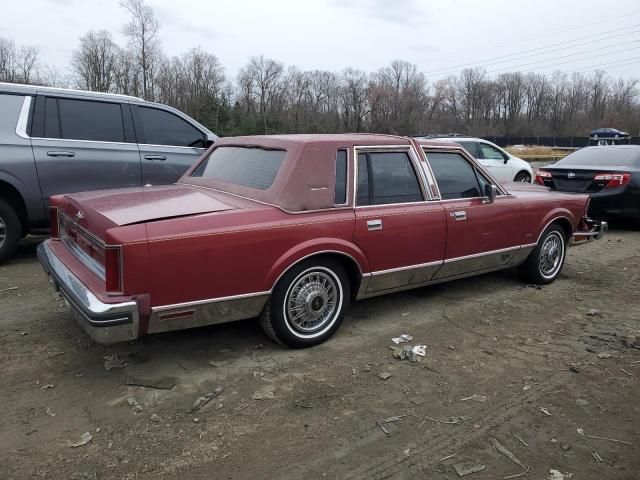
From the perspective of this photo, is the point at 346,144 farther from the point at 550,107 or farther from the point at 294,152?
the point at 550,107

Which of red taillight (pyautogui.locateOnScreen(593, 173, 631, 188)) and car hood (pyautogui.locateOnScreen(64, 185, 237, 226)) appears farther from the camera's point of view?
red taillight (pyautogui.locateOnScreen(593, 173, 631, 188))

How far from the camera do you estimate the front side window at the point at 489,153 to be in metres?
13.2

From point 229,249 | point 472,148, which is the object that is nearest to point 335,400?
point 229,249

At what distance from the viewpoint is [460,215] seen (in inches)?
190

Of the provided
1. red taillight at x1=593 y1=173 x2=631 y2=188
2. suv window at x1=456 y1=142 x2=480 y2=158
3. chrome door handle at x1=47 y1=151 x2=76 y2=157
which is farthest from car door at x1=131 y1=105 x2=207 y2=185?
suv window at x1=456 y1=142 x2=480 y2=158

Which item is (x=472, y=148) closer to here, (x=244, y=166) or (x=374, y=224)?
(x=374, y=224)

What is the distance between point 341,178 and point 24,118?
4104mm

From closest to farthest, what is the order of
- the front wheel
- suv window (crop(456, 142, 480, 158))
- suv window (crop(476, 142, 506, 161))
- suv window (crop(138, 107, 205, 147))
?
suv window (crop(138, 107, 205, 147)) → suv window (crop(456, 142, 480, 158)) → suv window (crop(476, 142, 506, 161)) → the front wheel

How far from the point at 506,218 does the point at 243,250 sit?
9.74 feet

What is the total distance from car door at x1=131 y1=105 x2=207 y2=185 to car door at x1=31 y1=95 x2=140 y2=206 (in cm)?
13

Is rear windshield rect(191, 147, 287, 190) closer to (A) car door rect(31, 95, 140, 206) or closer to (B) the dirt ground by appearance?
(B) the dirt ground

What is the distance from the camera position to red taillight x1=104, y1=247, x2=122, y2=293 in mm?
3113

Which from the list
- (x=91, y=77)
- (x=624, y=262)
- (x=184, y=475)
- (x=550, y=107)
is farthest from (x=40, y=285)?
(x=550, y=107)

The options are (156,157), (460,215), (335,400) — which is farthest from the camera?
(156,157)
